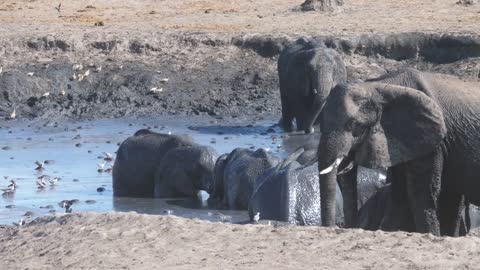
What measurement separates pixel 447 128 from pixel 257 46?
1247 centimetres

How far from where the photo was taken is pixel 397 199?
32.5 ft

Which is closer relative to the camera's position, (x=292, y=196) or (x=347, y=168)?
(x=347, y=168)

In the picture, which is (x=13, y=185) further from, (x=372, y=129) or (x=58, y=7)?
(x=58, y=7)

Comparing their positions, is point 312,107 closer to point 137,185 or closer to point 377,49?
point 377,49

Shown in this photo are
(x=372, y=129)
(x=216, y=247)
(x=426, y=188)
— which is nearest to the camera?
(x=216, y=247)

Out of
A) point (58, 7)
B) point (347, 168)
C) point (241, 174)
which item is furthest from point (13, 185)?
point (58, 7)

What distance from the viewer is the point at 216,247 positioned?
8531 millimetres

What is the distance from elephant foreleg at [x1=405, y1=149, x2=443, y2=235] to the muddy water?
331cm

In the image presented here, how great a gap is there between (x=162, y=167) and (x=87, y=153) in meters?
2.86

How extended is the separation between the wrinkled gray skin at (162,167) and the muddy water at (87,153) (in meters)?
0.21

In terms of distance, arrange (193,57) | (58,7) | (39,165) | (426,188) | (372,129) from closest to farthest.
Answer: (372,129)
(426,188)
(39,165)
(193,57)
(58,7)

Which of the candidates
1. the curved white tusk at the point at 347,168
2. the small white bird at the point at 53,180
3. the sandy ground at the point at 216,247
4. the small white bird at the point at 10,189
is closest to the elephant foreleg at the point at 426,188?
the curved white tusk at the point at 347,168

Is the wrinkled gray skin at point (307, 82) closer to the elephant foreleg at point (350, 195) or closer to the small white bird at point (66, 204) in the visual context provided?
the small white bird at point (66, 204)

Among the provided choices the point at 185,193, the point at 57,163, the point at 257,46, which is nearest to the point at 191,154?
the point at 185,193
